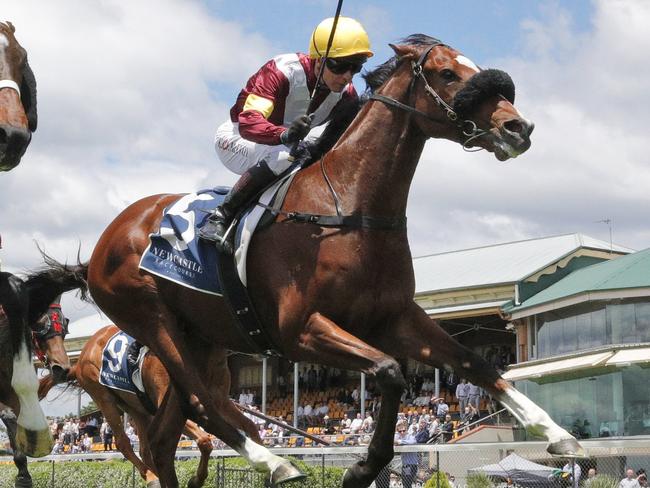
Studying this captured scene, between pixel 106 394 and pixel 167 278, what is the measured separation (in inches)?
240

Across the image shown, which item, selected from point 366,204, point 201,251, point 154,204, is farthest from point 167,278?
point 366,204

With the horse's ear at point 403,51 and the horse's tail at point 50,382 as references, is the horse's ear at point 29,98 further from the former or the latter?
the horse's tail at point 50,382

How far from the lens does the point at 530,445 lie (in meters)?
8.88

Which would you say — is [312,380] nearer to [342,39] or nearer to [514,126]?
[342,39]

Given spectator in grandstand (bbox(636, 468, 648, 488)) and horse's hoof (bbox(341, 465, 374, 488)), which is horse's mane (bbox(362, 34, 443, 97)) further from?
spectator in grandstand (bbox(636, 468, 648, 488))

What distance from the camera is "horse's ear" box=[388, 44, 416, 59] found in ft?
20.0

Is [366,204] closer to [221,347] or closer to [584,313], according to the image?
[221,347]

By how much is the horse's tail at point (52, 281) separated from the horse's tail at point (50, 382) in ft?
9.12

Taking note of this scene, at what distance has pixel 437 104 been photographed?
591 cm

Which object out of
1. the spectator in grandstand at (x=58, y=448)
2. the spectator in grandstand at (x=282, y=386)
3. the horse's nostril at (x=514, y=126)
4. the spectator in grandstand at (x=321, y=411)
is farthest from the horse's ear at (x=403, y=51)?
the spectator in grandstand at (x=282, y=386)

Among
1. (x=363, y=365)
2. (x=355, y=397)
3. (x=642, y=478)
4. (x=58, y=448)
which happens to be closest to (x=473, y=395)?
(x=355, y=397)

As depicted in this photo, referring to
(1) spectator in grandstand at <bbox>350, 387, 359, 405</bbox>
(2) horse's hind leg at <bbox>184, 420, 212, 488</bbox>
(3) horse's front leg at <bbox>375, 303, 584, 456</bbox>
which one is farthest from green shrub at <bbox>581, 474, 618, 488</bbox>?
(1) spectator in grandstand at <bbox>350, 387, 359, 405</bbox>

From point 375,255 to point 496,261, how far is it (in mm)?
25917

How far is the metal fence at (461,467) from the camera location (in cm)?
1070
